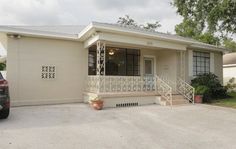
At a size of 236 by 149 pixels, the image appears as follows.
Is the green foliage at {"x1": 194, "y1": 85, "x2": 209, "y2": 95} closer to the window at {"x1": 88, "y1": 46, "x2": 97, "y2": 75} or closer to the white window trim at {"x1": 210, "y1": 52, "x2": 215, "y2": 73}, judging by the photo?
the white window trim at {"x1": 210, "y1": 52, "x2": 215, "y2": 73}

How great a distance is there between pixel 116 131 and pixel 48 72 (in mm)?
5899

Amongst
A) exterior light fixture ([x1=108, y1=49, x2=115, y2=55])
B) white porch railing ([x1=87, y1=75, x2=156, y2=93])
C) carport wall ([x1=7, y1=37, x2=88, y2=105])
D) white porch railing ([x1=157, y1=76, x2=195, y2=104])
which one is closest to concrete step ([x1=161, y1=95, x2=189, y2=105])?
white porch railing ([x1=157, y1=76, x2=195, y2=104])

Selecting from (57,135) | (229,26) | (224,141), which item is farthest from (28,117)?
(229,26)

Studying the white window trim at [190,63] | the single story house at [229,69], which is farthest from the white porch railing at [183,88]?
the single story house at [229,69]

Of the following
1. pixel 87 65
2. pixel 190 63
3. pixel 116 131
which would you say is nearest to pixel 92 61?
pixel 87 65

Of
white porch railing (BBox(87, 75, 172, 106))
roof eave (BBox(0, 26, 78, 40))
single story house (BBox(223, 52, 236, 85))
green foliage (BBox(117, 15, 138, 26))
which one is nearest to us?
roof eave (BBox(0, 26, 78, 40))

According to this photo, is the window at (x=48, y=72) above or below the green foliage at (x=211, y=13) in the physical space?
below

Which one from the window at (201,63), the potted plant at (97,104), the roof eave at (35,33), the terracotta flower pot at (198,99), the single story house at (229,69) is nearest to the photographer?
the potted plant at (97,104)

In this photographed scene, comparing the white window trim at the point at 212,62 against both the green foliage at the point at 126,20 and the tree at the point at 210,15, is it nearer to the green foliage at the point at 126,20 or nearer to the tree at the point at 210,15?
the tree at the point at 210,15

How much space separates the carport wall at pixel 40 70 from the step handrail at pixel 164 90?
3980 mm

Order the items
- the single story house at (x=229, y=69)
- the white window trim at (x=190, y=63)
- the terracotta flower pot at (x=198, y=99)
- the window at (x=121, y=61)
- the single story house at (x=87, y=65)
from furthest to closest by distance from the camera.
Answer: the single story house at (x=229, y=69) < the white window trim at (x=190, y=63) < the window at (x=121, y=61) < the terracotta flower pot at (x=198, y=99) < the single story house at (x=87, y=65)

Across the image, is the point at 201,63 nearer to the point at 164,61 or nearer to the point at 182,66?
the point at 182,66

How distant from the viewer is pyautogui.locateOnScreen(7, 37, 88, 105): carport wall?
9422 mm

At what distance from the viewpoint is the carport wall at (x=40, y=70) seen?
30.9 ft
